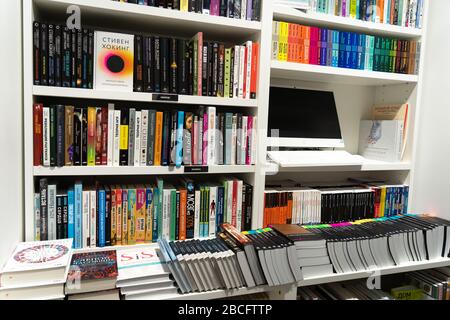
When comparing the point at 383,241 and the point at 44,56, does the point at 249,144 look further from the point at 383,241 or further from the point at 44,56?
the point at 44,56

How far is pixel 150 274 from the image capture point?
49.3 inches

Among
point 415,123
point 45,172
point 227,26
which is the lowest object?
point 45,172

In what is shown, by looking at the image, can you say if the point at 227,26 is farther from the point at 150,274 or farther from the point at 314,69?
the point at 150,274

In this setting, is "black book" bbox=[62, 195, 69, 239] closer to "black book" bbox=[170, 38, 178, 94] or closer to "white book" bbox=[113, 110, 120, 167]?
"white book" bbox=[113, 110, 120, 167]

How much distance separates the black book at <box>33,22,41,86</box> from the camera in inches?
49.6

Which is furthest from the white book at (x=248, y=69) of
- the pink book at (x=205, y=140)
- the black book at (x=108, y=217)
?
the black book at (x=108, y=217)

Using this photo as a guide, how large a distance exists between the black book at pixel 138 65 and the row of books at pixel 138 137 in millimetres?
104

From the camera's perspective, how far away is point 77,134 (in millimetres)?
1339

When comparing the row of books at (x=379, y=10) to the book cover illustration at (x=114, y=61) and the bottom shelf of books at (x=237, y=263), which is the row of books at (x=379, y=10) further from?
the bottom shelf of books at (x=237, y=263)

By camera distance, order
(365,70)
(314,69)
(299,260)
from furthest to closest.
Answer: (365,70) < (314,69) < (299,260)

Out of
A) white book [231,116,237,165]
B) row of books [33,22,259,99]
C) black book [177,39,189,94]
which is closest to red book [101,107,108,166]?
row of books [33,22,259,99]

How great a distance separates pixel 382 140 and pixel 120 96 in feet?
4.94
